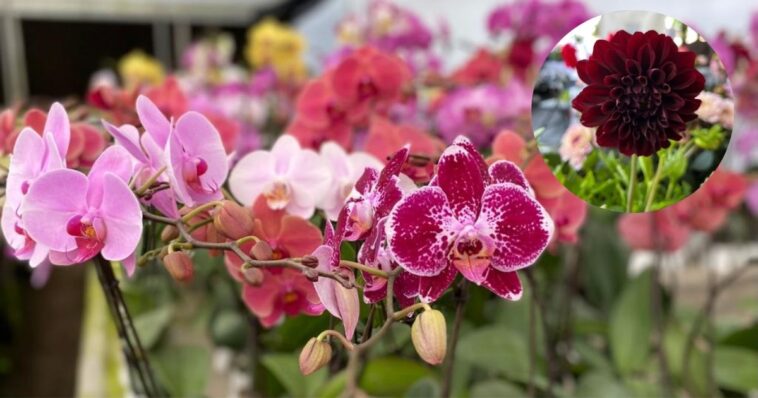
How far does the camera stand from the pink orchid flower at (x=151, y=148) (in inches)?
13.5

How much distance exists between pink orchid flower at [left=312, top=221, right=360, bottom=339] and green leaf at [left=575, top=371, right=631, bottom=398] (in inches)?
18.3

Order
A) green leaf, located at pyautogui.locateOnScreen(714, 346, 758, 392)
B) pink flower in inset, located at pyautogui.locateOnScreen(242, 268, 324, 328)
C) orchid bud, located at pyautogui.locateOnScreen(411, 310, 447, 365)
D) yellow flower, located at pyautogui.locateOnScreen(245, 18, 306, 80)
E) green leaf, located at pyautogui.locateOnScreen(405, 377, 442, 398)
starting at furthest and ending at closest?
yellow flower, located at pyautogui.locateOnScreen(245, 18, 306, 80) < green leaf, located at pyautogui.locateOnScreen(714, 346, 758, 392) < green leaf, located at pyautogui.locateOnScreen(405, 377, 442, 398) < pink flower in inset, located at pyautogui.locateOnScreen(242, 268, 324, 328) < orchid bud, located at pyautogui.locateOnScreen(411, 310, 447, 365)

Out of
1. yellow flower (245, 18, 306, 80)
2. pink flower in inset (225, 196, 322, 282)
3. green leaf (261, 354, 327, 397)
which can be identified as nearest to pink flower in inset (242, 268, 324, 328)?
pink flower in inset (225, 196, 322, 282)

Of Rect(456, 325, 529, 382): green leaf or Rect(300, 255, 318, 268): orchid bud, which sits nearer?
Rect(300, 255, 318, 268): orchid bud

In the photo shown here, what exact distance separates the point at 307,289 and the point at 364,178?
0.08 metres

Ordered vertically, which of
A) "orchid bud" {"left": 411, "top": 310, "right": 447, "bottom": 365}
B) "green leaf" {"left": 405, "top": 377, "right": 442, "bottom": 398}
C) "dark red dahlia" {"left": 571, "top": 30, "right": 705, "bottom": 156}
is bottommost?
"green leaf" {"left": 405, "top": 377, "right": 442, "bottom": 398}

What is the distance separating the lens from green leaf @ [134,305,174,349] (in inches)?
32.7

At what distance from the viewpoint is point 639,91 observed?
302 mm

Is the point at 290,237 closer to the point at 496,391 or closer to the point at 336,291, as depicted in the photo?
the point at 336,291

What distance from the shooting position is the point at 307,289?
378 mm

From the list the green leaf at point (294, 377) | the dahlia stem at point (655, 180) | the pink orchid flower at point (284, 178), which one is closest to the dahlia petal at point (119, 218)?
the pink orchid flower at point (284, 178)

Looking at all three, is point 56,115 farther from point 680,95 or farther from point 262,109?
point 262,109

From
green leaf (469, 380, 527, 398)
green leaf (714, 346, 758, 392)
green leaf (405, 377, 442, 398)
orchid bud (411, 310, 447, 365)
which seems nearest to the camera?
Answer: orchid bud (411, 310, 447, 365)

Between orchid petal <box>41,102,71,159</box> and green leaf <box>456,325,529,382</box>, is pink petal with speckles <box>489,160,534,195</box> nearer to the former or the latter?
orchid petal <box>41,102,71,159</box>
